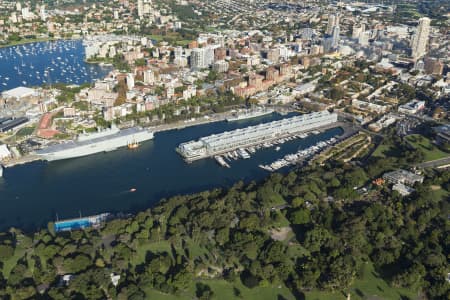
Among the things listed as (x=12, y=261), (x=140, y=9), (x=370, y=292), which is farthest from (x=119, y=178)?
(x=140, y=9)

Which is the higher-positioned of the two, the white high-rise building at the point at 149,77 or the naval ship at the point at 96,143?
the white high-rise building at the point at 149,77

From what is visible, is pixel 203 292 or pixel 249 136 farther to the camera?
pixel 249 136

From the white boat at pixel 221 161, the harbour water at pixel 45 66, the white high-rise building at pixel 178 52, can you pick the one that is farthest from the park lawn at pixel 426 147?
the harbour water at pixel 45 66

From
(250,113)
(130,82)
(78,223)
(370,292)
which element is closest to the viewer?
(370,292)

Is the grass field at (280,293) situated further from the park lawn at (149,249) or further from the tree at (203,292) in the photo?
the park lawn at (149,249)

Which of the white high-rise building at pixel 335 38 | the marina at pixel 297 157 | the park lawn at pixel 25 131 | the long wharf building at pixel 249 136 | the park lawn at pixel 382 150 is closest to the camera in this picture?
the marina at pixel 297 157

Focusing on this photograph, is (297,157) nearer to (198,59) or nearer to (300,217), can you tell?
(300,217)
